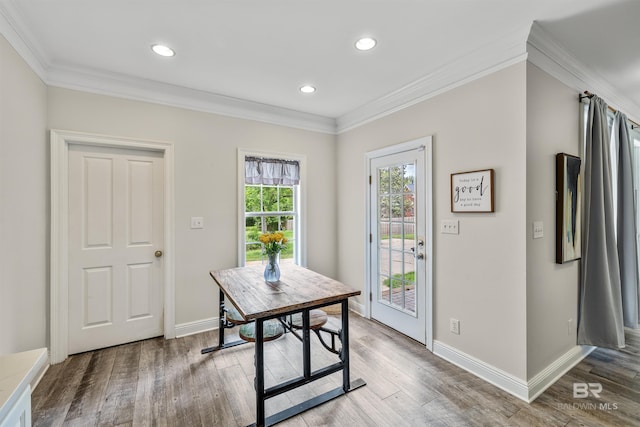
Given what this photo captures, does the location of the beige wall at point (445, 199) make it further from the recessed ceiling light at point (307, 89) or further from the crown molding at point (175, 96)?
the recessed ceiling light at point (307, 89)

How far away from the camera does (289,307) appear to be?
1.72m

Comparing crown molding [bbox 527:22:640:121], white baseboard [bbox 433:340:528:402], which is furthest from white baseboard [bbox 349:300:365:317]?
crown molding [bbox 527:22:640:121]

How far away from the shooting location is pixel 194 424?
1751 millimetres

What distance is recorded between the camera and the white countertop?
81 centimetres

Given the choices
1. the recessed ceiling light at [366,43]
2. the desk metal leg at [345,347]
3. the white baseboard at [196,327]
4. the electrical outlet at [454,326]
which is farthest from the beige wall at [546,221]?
the white baseboard at [196,327]

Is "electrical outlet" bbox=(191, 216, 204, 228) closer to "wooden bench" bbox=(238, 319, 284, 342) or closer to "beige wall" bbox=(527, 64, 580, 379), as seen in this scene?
"wooden bench" bbox=(238, 319, 284, 342)

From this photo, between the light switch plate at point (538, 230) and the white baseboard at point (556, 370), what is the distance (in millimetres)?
985

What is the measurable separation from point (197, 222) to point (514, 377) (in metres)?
3.00

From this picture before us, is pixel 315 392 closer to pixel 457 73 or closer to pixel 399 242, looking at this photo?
pixel 399 242

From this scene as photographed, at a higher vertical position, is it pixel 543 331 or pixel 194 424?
pixel 543 331

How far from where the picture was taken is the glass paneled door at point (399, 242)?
2.71 metres

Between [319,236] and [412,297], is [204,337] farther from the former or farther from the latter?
[412,297]

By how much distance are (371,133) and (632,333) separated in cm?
338

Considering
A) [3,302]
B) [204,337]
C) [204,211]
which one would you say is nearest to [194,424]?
[204,337]
